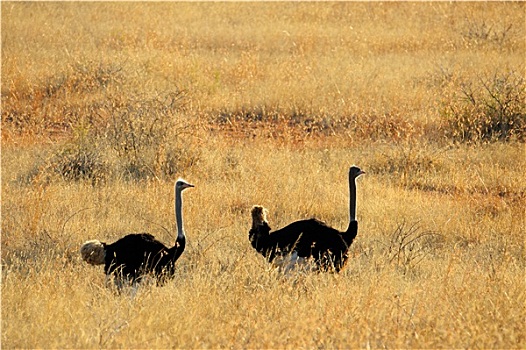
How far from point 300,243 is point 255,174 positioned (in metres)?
3.68

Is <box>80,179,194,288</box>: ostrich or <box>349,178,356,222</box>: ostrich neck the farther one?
<box>349,178,356,222</box>: ostrich neck

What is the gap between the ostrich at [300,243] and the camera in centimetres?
703

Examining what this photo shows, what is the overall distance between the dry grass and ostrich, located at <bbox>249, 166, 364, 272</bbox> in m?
0.19

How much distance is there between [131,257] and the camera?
21.7 ft

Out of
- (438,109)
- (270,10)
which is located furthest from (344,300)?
(270,10)

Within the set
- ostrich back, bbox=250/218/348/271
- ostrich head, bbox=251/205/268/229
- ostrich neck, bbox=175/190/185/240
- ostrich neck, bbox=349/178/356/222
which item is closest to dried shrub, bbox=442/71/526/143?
ostrich neck, bbox=349/178/356/222

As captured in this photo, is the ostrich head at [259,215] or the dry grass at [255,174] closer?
the dry grass at [255,174]

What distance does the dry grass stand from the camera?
5738 mm

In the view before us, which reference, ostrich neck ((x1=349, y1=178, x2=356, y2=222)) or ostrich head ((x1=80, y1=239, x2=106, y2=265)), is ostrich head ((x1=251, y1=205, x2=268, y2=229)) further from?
ostrich head ((x1=80, y1=239, x2=106, y2=265))

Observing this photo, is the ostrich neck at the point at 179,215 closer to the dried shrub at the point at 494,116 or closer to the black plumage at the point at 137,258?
the black plumage at the point at 137,258

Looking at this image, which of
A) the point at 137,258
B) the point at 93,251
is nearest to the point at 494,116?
the point at 137,258

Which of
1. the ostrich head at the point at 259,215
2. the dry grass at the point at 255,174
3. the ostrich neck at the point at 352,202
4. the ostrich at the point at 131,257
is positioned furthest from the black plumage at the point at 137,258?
the ostrich neck at the point at 352,202

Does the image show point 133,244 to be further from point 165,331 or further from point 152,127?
point 152,127

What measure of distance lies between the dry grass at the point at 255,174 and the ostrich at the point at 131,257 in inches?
7.1
